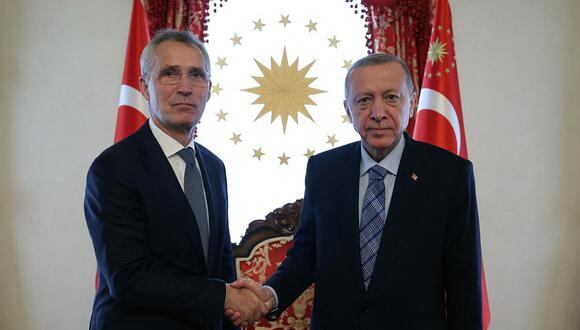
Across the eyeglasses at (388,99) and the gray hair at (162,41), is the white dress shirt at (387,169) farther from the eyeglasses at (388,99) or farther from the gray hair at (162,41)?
the gray hair at (162,41)

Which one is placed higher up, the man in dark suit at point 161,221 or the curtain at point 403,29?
the curtain at point 403,29

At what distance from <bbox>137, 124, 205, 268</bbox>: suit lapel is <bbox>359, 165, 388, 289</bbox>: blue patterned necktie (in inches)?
22.6

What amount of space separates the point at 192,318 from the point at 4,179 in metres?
2.36

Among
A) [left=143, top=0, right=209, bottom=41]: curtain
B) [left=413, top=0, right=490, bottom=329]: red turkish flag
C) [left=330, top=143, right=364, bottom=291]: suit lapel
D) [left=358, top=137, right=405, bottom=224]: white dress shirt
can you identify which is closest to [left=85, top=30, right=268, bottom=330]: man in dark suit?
[left=330, top=143, right=364, bottom=291]: suit lapel

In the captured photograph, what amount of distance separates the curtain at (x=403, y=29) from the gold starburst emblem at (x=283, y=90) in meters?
0.55

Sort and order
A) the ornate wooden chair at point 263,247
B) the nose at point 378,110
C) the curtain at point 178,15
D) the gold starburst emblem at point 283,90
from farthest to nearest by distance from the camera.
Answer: the gold starburst emblem at point 283,90, the curtain at point 178,15, the ornate wooden chair at point 263,247, the nose at point 378,110

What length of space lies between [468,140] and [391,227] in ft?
6.39

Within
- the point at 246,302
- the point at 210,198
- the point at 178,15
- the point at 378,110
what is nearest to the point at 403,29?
the point at 178,15

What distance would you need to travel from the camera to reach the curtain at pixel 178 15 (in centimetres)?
310

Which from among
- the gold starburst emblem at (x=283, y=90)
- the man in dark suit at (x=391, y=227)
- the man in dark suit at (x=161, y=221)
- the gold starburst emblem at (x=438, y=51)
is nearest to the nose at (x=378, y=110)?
the man in dark suit at (x=391, y=227)

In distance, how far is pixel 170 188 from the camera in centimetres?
157

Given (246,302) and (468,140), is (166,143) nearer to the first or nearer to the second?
(246,302)

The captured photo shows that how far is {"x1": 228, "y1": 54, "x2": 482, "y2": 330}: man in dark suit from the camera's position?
161cm

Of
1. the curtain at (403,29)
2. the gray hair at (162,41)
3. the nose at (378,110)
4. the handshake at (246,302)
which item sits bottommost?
the handshake at (246,302)
